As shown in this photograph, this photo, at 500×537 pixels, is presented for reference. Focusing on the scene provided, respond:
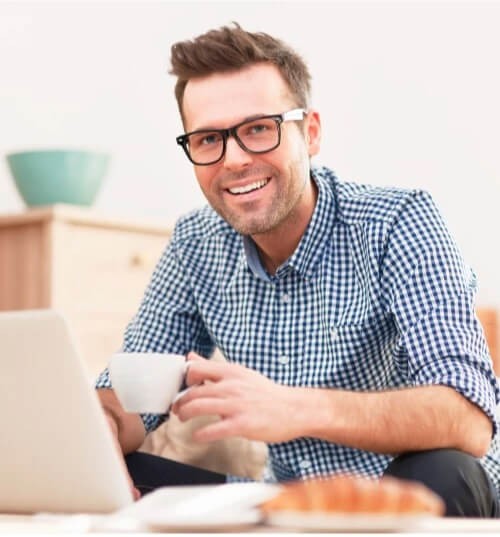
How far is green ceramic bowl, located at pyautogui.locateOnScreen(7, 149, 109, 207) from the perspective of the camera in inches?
118

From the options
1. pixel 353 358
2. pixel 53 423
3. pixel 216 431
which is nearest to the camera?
pixel 53 423

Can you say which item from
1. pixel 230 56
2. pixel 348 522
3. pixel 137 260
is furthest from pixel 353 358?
pixel 137 260

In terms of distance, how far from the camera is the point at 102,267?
3.06 meters

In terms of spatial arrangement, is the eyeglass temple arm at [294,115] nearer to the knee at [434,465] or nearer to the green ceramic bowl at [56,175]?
→ the knee at [434,465]

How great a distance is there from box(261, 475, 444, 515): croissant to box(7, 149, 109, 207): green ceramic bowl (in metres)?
2.31

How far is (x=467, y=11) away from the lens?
153 inches

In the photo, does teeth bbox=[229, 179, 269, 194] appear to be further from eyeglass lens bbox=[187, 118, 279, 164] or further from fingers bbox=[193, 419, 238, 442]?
fingers bbox=[193, 419, 238, 442]

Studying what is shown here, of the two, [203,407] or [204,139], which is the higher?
[204,139]

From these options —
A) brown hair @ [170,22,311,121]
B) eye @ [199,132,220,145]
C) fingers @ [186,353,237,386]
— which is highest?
brown hair @ [170,22,311,121]

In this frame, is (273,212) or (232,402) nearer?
(232,402)

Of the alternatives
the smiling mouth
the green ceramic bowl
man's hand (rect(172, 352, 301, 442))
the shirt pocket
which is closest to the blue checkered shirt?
the shirt pocket

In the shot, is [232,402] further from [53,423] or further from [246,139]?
[246,139]

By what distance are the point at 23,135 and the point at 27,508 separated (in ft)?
8.51

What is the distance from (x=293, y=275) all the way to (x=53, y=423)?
97 centimetres
